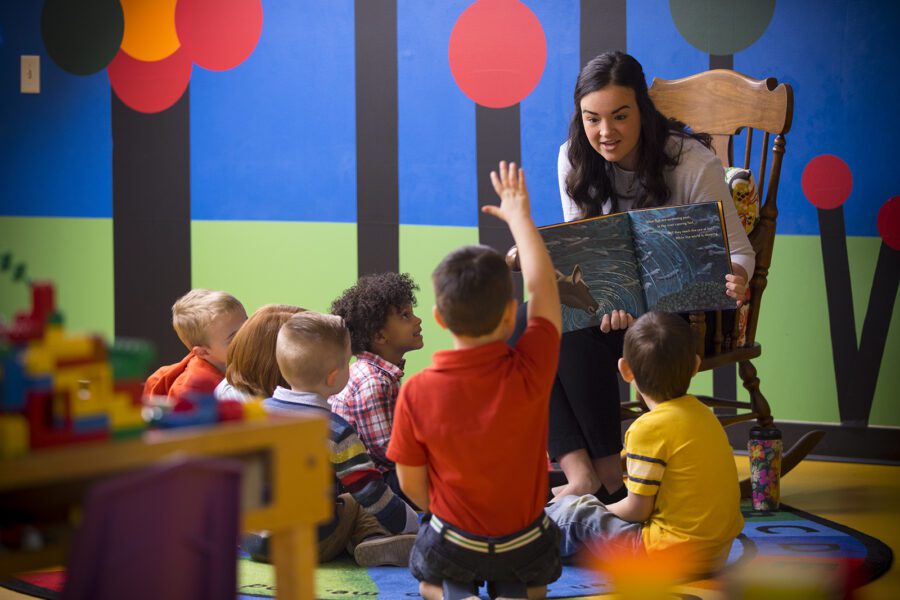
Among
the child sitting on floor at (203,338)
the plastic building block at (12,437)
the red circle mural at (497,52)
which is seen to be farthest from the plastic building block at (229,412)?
the red circle mural at (497,52)

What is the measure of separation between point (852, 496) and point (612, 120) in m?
1.22

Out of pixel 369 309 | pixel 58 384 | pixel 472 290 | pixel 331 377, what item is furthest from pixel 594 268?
pixel 58 384

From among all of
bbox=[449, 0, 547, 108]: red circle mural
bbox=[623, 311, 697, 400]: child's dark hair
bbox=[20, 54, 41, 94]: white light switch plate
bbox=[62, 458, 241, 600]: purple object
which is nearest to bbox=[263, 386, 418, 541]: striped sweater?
bbox=[623, 311, 697, 400]: child's dark hair

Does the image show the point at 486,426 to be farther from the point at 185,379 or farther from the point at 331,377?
the point at 185,379

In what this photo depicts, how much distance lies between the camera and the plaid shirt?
7.86 ft

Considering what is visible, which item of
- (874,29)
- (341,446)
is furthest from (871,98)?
(341,446)

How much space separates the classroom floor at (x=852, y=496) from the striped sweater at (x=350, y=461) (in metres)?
0.65

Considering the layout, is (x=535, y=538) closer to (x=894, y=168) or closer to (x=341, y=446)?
(x=341, y=446)

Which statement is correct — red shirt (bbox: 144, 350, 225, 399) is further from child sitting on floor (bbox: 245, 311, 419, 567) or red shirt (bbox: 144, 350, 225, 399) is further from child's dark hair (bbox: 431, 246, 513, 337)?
child's dark hair (bbox: 431, 246, 513, 337)

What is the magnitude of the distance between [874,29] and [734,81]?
633 mm

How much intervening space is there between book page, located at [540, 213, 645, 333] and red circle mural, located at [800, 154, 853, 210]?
1.07 m

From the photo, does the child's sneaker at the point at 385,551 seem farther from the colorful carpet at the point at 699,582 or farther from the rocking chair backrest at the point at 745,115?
the rocking chair backrest at the point at 745,115

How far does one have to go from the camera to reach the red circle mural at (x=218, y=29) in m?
3.66

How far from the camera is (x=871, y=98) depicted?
317 centimetres
